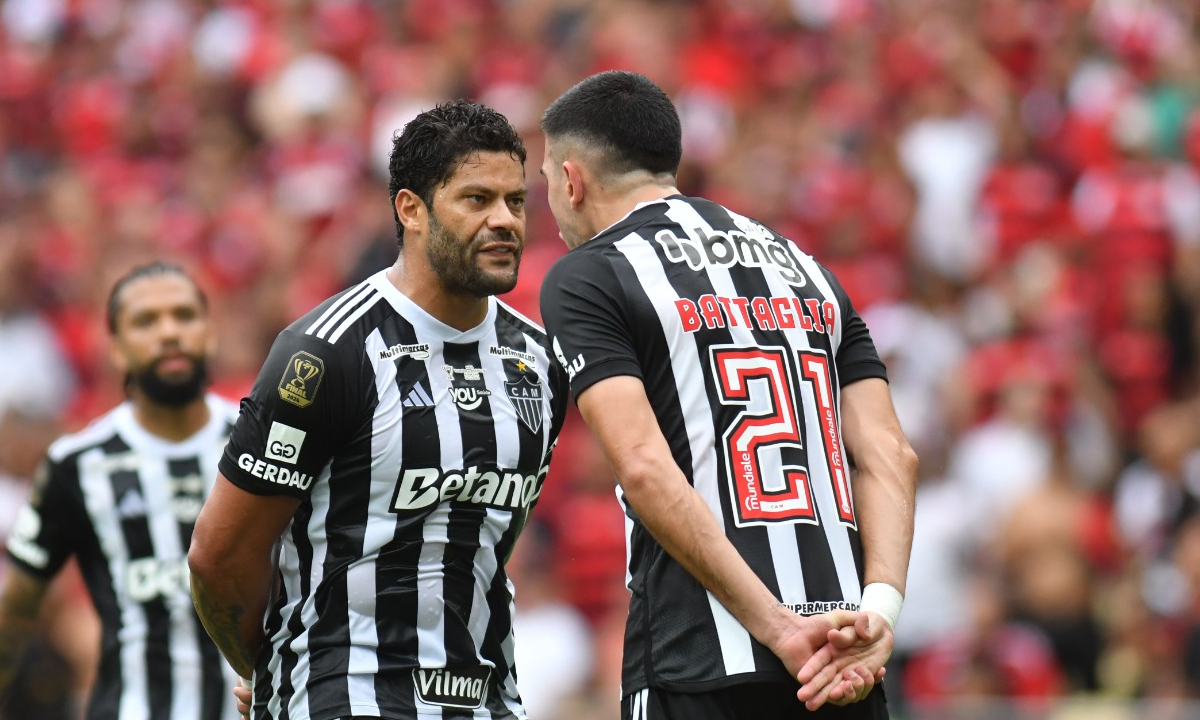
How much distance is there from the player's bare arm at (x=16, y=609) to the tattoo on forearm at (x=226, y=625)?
142cm

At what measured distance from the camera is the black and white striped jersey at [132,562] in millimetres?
5895

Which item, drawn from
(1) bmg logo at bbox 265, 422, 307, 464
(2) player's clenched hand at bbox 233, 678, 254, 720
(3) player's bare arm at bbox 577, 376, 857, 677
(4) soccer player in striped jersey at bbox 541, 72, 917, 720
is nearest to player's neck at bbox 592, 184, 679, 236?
(4) soccer player in striped jersey at bbox 541, 72, 917, 720

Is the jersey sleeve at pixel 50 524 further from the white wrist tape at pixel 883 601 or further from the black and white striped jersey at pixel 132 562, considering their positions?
the white wrist tape at pixel 883 601

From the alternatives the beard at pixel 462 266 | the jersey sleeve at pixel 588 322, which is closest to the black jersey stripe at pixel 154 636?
the beard at pixel 462 266

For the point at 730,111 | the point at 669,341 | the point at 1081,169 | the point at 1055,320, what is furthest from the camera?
the point at 730,111

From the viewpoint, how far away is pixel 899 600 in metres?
4.34

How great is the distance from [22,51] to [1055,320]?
34.0 feet

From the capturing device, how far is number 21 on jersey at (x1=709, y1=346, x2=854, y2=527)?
425 centimetres

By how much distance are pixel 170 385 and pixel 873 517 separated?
284 centimetres

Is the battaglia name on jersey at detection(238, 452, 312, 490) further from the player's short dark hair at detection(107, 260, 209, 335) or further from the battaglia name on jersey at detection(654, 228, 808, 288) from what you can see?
the player's short dark hair at detection(107, 260, 209, 335)

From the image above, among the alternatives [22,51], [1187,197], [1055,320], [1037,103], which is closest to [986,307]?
[1055,320]

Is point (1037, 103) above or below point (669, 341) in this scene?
above

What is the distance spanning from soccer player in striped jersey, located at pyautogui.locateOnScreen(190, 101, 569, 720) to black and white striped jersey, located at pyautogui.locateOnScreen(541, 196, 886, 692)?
0.42 m

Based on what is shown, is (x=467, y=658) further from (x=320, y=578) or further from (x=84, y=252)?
(x=84, y=252)
